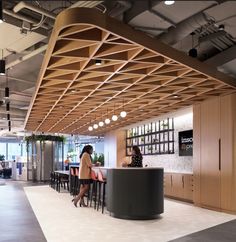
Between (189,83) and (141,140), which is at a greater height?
(189,83)

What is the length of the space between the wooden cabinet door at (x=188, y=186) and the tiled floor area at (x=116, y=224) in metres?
0.73

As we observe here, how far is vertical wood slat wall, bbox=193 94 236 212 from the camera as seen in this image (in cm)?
778

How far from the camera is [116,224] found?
642 cm

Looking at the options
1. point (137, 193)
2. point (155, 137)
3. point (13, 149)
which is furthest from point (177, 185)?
point (13, 149)

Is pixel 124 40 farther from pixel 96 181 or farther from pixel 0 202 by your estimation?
pixel 0 202

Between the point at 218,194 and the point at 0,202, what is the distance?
20.0ft

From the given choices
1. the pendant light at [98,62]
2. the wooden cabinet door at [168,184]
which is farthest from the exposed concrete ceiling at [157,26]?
the wooden cabinet door at [168,184]

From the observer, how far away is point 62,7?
5.54m

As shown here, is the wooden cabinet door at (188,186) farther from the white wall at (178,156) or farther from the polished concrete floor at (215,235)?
the polished concrete floor at (215,235)

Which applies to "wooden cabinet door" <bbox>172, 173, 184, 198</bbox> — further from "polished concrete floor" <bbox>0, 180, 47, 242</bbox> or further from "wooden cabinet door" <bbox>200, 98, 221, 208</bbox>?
"polished concrete floor" <bbox>0, 180, 47, 242</bbox>

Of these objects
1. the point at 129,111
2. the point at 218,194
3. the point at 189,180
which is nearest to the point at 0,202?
the point at 129,111

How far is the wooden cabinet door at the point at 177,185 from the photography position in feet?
32.9

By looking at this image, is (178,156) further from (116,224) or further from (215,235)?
(215,235)

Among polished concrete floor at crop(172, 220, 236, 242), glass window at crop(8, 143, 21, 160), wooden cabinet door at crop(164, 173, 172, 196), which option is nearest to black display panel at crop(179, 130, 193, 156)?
wooden cabinet door at crop(164, 173, 172, 196)
